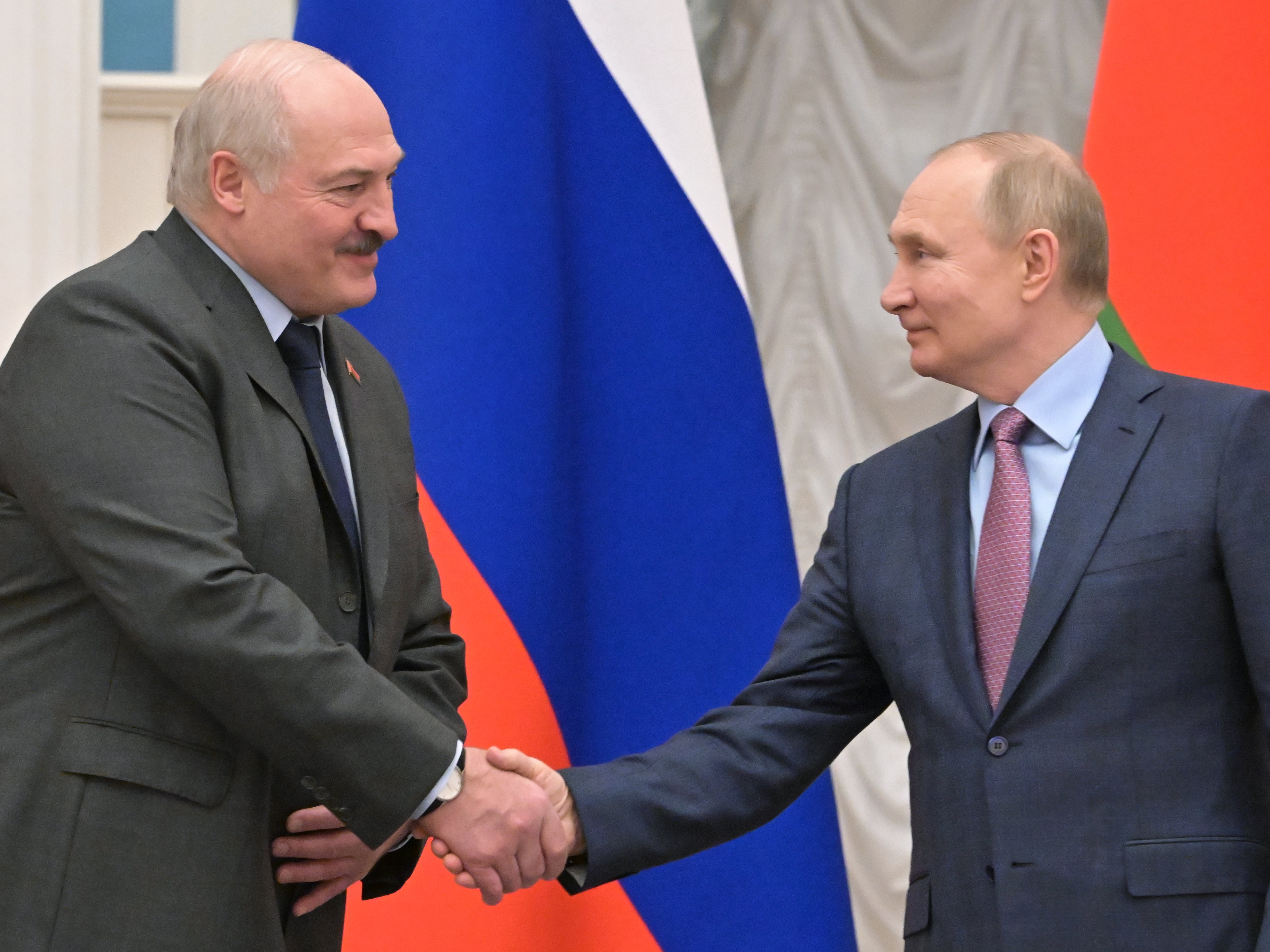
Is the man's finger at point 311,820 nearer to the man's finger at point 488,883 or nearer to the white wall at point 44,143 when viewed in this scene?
the man's finger at point 488,883

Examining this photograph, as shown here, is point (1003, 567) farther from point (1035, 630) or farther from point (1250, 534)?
point (1250, 534)

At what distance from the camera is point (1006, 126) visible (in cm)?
377

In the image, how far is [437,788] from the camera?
6.49 feet

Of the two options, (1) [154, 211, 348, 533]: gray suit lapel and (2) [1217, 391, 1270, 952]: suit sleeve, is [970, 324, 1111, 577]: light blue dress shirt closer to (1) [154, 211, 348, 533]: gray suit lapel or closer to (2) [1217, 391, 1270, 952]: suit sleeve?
(2) [1217, 391, 1270, 952]: suit sleeve

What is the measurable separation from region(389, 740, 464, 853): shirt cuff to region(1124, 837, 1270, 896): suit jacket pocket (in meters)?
0.87

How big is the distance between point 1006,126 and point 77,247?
226 centimetres

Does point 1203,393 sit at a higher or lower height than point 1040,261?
lower

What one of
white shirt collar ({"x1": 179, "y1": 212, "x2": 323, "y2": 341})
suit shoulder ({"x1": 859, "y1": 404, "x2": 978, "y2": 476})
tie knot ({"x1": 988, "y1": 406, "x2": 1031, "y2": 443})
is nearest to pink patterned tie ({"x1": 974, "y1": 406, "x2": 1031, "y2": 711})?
tie knot ({"x1": 988, "y1": 406, "x2": 1031, "y2": 443})

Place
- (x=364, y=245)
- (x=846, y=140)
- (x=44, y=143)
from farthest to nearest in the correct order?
(x=846, y=140) < (x=44, y=143) < (x=364, y=245)

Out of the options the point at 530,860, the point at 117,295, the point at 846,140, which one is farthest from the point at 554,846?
the point at 846,140

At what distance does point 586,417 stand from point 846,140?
1241 mm

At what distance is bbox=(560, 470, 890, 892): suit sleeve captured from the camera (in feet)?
7.46

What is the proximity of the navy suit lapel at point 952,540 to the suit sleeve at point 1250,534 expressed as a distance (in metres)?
0.33

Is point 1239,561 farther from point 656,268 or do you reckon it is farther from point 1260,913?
point 656,268
